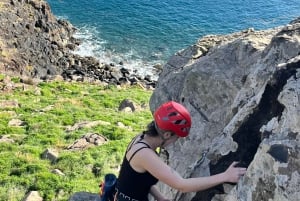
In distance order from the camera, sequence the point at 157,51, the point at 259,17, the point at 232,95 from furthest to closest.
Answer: the point at 259,17
the point at 157,51
the point at 232,95

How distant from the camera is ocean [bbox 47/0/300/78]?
7262 cm

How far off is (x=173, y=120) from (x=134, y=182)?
1.35 metres

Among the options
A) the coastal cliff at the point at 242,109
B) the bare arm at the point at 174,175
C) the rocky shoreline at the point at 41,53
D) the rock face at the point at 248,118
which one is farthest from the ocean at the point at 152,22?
the bare arm at the point at 174,175

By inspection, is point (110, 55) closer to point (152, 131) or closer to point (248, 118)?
point (248, 118)

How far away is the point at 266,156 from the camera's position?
7.84 m

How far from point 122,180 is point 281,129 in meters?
3.01

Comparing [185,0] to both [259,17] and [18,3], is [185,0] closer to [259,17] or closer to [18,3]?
[259,17]

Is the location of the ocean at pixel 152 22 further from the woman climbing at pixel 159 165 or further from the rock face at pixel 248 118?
the woman climbing at pixel 159 165

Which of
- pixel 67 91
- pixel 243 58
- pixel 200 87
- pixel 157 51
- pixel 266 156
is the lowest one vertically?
pixel 157 51

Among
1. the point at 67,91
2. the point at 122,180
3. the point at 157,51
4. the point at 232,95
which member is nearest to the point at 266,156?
the point at 122,180

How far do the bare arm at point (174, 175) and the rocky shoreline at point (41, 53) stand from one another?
47057 millimetres

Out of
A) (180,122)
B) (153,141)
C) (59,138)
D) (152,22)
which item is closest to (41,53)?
(152,22)

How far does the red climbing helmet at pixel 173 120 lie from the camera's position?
28.6 ft

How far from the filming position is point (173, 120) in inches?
344
